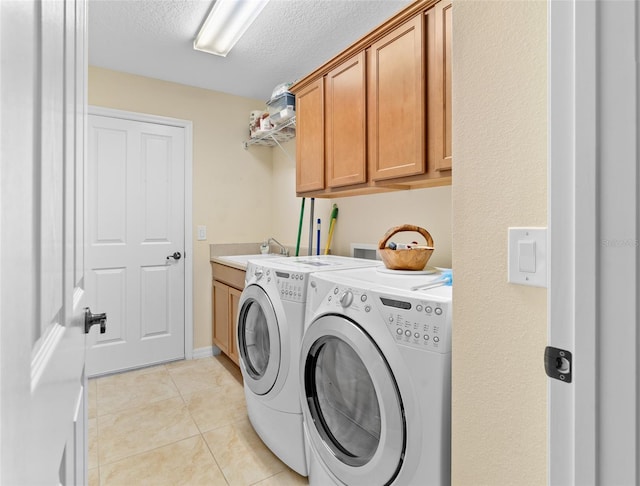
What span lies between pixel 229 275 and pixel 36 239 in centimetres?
248

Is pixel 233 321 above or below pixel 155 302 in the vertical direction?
below

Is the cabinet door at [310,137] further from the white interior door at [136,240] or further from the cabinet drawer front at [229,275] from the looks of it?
the white interior door at [136,240]

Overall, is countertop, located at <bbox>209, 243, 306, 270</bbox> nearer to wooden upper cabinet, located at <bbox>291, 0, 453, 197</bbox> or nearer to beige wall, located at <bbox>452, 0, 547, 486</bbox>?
wooden upper cabinet, located at <bbox>291, 0, 453, 197</bbox>

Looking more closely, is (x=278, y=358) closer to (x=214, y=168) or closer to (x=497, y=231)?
(x=497, y=231)

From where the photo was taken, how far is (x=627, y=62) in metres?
0.51

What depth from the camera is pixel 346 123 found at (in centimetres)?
203

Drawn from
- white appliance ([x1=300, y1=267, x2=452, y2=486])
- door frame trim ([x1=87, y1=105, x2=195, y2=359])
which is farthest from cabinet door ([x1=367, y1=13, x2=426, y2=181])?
door frame trim ([x1=87, y1=105, x2=195, y2=359])

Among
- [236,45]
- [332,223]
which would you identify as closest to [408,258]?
[332,223]

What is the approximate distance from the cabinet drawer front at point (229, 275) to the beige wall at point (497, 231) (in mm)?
1931

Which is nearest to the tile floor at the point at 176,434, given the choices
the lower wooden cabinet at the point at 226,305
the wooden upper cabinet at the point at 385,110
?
the lower wooden cabinet at the point at 226,305

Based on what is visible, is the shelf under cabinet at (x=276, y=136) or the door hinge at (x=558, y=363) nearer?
the door hinge at (x=558, y=363)

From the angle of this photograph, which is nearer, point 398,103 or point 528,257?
point 528,257

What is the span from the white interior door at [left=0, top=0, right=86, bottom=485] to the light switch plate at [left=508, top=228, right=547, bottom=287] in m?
0.77

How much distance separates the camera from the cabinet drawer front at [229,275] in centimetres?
257
